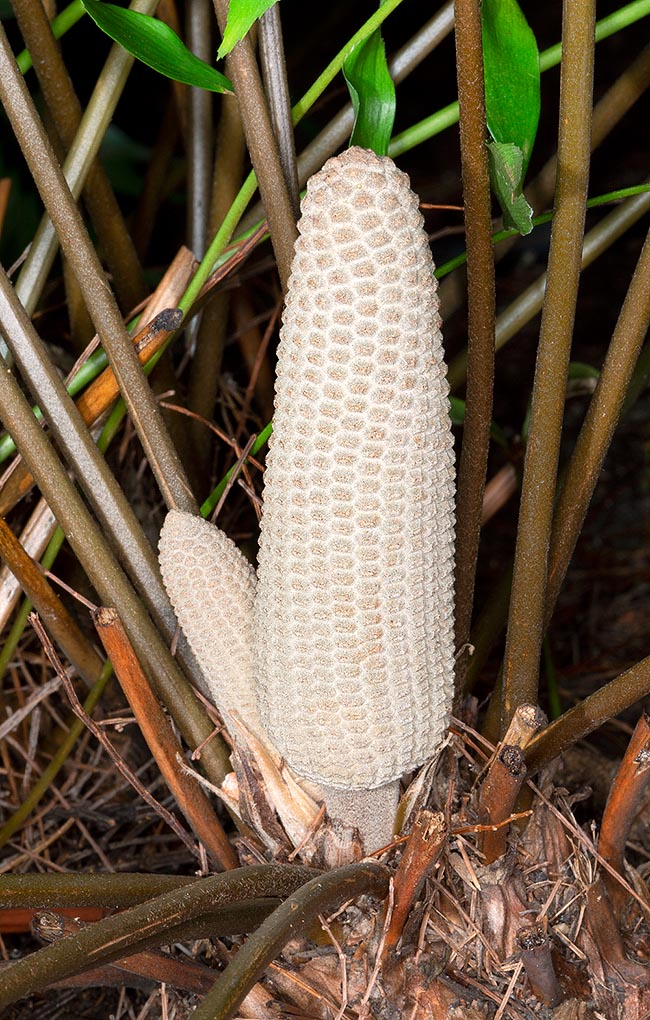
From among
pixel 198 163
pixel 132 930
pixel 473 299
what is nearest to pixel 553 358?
pixel 473 299

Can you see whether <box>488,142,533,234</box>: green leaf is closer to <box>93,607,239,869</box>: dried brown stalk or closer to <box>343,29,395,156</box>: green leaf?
<box>343,29,395,156</box>: green leaf

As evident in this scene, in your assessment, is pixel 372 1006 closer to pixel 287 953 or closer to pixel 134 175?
pixel 287 953

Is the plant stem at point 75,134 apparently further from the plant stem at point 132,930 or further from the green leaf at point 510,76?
the plant stem at point 132,930

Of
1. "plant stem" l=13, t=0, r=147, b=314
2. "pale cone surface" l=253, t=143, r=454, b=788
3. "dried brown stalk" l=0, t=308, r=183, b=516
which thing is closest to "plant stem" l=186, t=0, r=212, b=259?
"plant stem" l=13, t=0, r=147, b=314

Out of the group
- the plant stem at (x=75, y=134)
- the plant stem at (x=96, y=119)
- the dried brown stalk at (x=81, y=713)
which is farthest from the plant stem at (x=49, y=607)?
the plant stem at (x=75, y=134)

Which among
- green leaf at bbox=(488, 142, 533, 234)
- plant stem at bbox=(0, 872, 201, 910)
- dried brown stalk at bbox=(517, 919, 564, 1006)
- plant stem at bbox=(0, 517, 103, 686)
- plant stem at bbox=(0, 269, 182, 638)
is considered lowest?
dried brown stalk at bbox=(517, 919, 564, 1006)
